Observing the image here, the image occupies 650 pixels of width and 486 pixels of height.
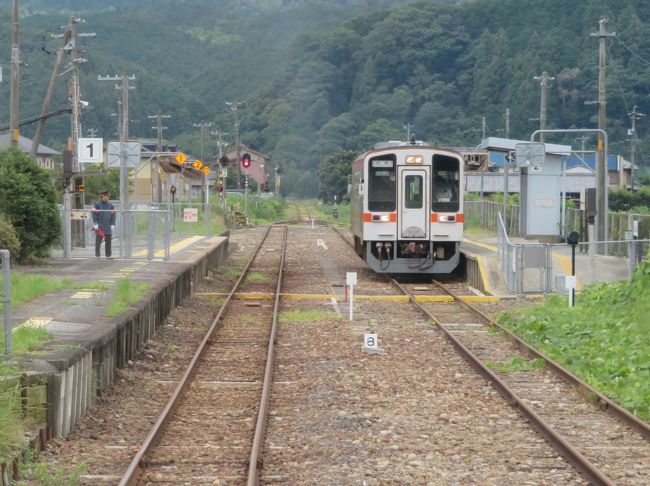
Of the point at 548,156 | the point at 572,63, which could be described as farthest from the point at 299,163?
the point at 548,156

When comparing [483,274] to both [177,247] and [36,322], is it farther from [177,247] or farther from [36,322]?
[36,322]

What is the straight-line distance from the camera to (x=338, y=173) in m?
95.5

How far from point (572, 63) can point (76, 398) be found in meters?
96.2

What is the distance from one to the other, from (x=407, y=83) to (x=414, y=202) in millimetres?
97688

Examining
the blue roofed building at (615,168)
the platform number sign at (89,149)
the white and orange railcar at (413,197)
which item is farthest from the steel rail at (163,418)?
the blue roofed building at (615,168)

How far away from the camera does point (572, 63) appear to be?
101375 millimetres

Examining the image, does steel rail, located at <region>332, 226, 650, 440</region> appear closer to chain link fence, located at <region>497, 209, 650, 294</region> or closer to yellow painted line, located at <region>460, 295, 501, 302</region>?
yellow painted line, located at <region>460, 295, 501, 302</region>

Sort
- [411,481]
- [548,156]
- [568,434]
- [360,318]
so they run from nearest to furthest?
[411,481] → [568,434] → [360,318] → [548,156]

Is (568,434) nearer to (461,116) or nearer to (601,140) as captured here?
(601,140)

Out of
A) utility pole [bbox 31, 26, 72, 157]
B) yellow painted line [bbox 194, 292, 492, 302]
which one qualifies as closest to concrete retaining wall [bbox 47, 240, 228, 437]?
yellow painted line [bbox 194, 292, 492, 302]

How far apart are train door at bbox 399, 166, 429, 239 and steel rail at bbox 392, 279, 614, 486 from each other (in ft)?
31.7

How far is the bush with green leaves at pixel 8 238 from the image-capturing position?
1977 centimetres

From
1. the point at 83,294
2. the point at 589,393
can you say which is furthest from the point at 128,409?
the point at 83,294

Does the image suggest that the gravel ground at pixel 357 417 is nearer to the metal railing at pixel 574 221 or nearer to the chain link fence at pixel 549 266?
the chain link fence at pixel 549 266
